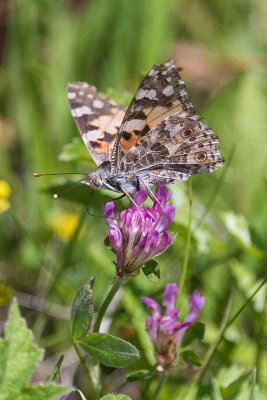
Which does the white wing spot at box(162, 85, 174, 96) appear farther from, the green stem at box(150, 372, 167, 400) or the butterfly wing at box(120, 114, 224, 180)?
the green stem at box(150, 372, 167, 400)

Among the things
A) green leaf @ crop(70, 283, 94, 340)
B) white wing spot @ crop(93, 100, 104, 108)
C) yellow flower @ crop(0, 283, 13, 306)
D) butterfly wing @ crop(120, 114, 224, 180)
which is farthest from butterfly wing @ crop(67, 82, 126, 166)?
green leaf @ crop(70, 283, 94, 340)

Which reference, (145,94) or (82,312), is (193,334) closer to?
(82,312)

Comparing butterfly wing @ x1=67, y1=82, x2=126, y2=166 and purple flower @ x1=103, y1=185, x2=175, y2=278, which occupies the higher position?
butterfly wing @ x1=67, y1=82, x2=126, y2=166

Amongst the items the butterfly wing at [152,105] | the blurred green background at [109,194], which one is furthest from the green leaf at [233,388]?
the butterfly wing at [152,105]

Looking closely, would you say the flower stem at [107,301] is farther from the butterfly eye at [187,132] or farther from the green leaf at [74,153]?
the green leaf at [74,153]

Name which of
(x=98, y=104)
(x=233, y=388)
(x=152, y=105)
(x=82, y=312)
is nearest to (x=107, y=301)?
(x=82, y=312)

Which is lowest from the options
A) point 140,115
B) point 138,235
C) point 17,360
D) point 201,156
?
point 17,360
